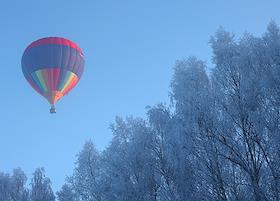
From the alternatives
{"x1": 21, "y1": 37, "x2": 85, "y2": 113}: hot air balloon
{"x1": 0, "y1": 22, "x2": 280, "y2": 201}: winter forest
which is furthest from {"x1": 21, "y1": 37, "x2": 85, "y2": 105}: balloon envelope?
{"x1": 0, "y1": 22, "x2": 280, "y2": 201}: winter forest

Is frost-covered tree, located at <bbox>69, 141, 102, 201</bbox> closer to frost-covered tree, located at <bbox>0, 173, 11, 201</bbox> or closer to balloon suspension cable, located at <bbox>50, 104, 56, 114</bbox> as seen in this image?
balloon suspension cable, located at <bbox>50, 104, 56, 114</bbox>

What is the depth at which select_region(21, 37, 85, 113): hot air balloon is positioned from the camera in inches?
1374

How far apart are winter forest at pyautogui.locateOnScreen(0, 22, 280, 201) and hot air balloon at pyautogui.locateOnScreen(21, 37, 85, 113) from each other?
1124 cm

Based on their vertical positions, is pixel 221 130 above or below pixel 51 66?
below

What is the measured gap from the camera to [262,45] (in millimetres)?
20828

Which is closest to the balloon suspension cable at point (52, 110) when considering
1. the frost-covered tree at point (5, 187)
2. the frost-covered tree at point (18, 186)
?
the frost-covered tree at point (18, 186)

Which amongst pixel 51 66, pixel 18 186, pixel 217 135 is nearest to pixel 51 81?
pixel 51 66

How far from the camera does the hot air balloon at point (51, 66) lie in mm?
34906

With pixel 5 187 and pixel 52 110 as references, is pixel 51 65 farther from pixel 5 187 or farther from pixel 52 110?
pixel 5 187

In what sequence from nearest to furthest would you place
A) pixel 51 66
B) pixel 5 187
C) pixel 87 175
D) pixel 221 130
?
pixel 221 130
pixel 87 175
pixel 51 66
pixel 5 187

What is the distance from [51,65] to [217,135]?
1800 cm

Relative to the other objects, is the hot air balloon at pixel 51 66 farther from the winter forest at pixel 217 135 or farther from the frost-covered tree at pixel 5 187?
the winter forest at pixel 217 135

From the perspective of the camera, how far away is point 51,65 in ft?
115

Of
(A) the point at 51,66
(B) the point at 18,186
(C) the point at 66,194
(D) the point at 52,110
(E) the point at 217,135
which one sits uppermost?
(A) the point at 51,66
